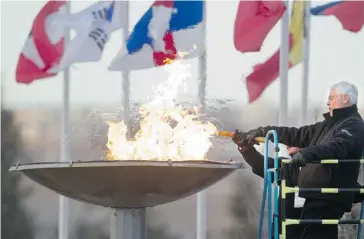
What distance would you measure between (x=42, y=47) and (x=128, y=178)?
4693 millimetres

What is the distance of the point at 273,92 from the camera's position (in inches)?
293

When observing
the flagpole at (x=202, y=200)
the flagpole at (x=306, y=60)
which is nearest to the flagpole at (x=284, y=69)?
the flagpole at (x=306, y=60)

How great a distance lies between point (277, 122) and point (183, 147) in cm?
326

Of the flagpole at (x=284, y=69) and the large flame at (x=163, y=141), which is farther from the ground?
the flagpole at (x=284, y=69)

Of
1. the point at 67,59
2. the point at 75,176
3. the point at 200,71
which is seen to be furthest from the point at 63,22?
the point at 75,176

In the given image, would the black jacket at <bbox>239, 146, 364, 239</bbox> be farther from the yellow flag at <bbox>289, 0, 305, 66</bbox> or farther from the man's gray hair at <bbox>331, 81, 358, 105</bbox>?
the yellow flag at <bbox>289, 0, 305, 66</bbox>

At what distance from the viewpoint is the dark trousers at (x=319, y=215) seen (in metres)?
3.74

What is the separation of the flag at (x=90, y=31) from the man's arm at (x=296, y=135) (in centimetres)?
388

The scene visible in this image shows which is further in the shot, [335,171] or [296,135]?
[296,135]

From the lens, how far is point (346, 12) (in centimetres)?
743

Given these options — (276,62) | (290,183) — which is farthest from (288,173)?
(276,62)

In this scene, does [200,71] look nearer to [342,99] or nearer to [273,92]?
[273,92]

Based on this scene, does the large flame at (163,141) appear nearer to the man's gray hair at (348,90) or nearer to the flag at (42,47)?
the man's gray hair at (348,90)

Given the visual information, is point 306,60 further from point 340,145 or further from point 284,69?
point 340,145
